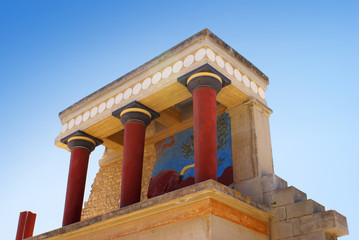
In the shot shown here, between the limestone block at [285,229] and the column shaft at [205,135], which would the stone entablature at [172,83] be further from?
the limestone block at [285,229]

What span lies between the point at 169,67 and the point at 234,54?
1636 millimetres

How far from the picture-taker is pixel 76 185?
11773mm

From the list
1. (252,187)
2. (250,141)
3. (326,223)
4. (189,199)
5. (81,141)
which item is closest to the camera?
(189,199)

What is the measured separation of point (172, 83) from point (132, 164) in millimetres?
2126

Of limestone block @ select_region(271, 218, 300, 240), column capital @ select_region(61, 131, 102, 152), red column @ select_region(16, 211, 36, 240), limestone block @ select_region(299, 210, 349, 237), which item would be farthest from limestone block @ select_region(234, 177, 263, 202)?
red column @ select_region(16, 211, 36, 240)

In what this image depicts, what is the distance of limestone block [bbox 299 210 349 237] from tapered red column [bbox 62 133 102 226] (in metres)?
5.92

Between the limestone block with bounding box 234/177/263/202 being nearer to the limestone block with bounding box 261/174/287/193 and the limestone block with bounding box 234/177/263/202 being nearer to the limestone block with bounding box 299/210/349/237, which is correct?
the limestone block with bounding box 261/174/287/193

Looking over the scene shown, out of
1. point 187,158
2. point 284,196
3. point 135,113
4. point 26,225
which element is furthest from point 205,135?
point 26,225

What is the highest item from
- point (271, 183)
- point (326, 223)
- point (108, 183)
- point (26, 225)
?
point (108, 183)

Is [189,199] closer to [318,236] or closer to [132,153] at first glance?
[318,236]

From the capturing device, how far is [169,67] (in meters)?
10.7

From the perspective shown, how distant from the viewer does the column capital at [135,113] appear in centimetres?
1093

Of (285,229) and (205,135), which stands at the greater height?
(205,135)

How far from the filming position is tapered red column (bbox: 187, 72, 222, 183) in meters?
8.68
